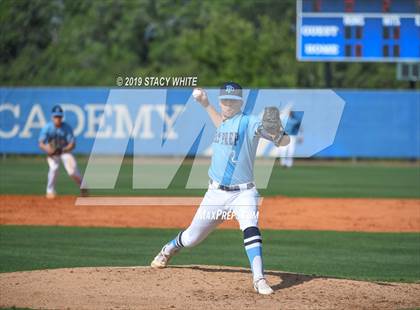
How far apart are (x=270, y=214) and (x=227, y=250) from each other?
5.32 m

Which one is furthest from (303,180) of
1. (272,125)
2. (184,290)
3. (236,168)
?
(272,125)

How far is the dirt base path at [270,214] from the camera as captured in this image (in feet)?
57.6

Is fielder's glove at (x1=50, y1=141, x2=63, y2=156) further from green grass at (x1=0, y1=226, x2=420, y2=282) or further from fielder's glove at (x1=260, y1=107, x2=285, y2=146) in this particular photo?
fielder's glove at (x1=260, y1=107, x2=285, y2=146)

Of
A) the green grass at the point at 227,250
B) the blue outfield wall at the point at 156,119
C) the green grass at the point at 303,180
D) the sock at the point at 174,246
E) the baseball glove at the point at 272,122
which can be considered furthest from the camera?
the blue outfield wall at the point at 156,119

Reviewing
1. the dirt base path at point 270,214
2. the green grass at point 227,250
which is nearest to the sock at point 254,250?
the green grass at point 227,250

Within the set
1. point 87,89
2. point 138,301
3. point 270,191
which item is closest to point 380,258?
point 138,301

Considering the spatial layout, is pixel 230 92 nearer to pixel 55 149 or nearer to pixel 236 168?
pixel 236 168

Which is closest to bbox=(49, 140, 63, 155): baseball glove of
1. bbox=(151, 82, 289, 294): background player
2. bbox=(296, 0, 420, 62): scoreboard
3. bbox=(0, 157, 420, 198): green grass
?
bbox=(0, 157, 420, 198): green grass

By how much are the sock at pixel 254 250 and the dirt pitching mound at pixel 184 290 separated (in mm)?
261

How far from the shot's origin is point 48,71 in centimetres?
4519

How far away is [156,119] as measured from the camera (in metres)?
37.1

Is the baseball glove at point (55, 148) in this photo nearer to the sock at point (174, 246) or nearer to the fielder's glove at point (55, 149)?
the fielder's glove at point (55, 149)

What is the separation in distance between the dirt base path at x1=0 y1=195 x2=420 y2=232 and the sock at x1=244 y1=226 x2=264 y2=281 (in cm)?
782

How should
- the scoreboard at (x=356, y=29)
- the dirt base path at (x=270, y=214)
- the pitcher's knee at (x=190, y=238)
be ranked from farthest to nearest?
1. the scoreboard at (x=356, y=29)
2. the dirt base path at (x=270, y=214)
3. the pitcher's knee at (x=190, y=238)
